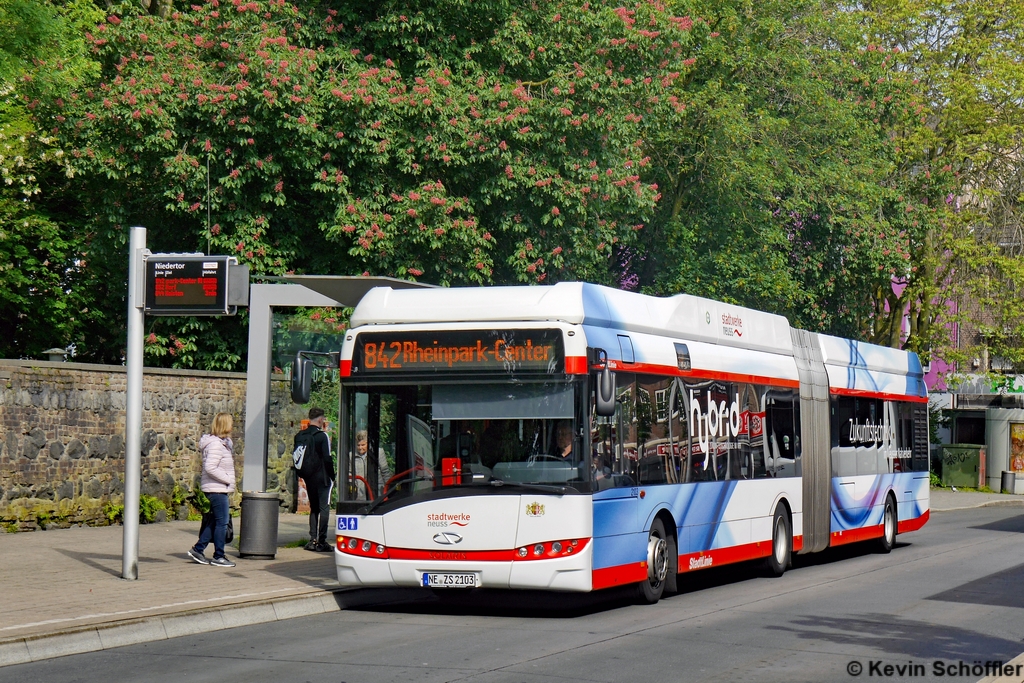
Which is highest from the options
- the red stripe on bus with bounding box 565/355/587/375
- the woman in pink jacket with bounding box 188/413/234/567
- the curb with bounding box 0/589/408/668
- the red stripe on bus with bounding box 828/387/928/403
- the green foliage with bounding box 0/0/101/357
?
the green foliage with bounding box 0/0/101/357

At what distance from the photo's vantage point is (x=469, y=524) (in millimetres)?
11930

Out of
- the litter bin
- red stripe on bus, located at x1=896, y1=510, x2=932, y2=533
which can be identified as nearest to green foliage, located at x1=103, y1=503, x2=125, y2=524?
the litter bin

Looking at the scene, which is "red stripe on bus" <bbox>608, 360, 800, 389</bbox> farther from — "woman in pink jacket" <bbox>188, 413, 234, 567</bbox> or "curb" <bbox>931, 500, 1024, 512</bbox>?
"curb" <bbox>931, 500, 1024, 512</bbox>

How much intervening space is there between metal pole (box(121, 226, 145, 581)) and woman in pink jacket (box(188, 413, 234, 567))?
140 centimetres

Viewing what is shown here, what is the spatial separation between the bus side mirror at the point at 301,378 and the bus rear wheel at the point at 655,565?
11.8 ft

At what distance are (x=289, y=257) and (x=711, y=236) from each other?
1139 centimetres

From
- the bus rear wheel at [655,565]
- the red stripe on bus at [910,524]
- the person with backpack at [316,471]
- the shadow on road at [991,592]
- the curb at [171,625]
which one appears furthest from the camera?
the red stripe on bus at [910,524]

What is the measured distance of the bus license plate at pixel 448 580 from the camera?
11.9 metres

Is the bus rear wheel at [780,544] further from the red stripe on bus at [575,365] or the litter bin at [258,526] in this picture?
the litter bin at [258,526]

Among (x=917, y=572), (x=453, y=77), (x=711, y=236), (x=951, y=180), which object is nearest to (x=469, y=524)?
(x=917, y=572)

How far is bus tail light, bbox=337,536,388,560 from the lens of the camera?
12.2m

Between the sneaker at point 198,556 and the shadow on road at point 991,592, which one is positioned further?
the sneaker at point 198,556

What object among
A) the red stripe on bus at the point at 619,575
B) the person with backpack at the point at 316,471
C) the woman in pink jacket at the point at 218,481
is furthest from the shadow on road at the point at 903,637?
the person with backpack at the point at 316,471

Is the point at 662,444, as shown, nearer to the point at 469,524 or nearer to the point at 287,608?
the point at 469,524
